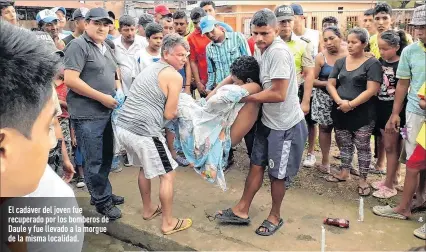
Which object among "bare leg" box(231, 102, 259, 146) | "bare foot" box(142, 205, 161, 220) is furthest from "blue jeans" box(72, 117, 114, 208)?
"bare leg" box(231, 102, 259, 146)

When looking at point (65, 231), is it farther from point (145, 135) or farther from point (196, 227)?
point (196, 227)

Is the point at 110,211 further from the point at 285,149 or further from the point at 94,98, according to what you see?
the point at 285,149

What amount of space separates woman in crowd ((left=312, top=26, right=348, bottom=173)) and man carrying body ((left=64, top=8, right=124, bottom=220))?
2.28 metres

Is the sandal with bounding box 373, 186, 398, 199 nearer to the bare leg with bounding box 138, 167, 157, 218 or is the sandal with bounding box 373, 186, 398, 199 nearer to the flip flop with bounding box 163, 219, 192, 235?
the flip flop with bounding box 163, 219, 192, 235

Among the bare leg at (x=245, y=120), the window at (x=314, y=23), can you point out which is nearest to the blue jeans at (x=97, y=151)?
the bare leg at (x=245, y=120)

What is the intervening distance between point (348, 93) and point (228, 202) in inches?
65.2

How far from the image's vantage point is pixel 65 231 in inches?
51.1

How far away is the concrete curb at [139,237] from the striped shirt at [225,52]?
2.06m

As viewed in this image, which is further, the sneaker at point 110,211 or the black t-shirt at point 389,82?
the black t-shirt at point 389,82

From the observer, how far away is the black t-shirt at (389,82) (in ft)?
12.7

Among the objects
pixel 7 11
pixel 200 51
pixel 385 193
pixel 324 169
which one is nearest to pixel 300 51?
pixel 200 51

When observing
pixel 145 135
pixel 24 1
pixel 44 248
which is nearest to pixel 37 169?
pixel 44 248

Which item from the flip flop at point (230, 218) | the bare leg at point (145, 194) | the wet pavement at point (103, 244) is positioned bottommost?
the wet pavement at point (103, 244)

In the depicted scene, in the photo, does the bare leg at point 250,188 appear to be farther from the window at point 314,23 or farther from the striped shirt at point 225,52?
the window at point 314,23
